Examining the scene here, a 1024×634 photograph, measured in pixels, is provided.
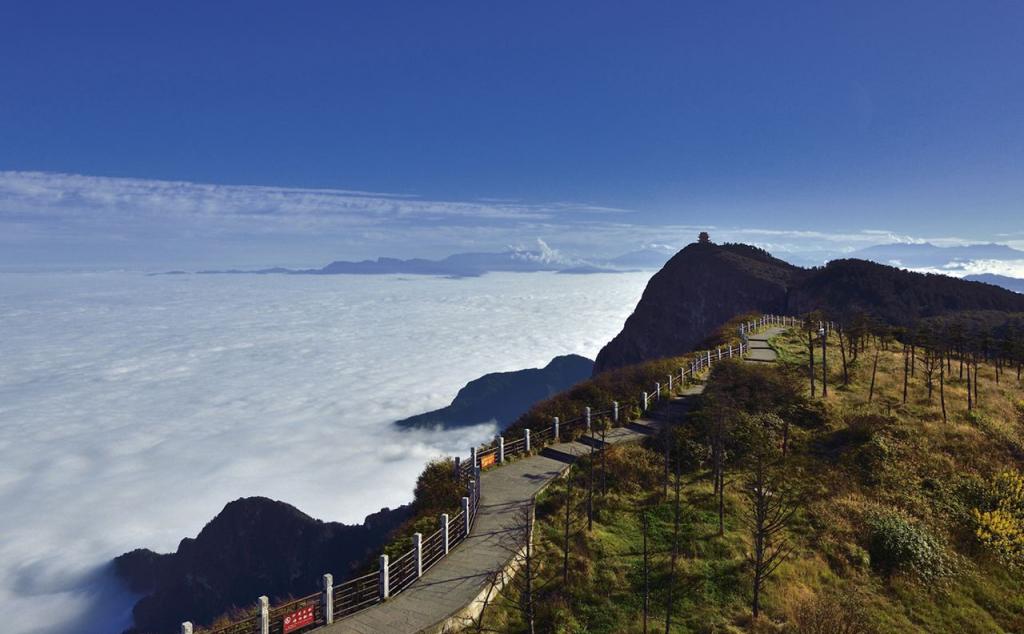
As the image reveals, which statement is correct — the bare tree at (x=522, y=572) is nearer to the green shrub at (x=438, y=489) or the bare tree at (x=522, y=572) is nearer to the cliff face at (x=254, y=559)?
the green shrub at (x=438, y=489)

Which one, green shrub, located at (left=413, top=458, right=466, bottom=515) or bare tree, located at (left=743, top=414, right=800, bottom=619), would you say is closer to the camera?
bare tree, located at (left=743, top=414, right=800, bottom=619)

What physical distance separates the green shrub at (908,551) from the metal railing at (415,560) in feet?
38.3

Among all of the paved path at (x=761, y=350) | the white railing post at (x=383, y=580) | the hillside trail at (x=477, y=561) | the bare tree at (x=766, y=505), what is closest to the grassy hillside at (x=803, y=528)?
the bare tree at (x=766, y=505)

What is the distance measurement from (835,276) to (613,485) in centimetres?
12013

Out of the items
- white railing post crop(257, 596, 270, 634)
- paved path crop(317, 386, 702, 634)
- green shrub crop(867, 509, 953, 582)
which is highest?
white railing post crop(257, 596, 270, 634)

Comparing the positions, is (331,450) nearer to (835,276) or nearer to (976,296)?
(835,276)

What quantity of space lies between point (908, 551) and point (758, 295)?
385 feet

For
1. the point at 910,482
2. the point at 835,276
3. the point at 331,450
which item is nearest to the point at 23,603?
the point at 331,450

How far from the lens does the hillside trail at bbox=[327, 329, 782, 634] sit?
1139 cm

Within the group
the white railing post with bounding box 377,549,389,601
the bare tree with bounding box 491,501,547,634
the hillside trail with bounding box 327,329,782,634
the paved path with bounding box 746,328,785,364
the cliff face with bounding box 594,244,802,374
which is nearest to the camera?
the hillside trail with bounding box 327,329,782,634

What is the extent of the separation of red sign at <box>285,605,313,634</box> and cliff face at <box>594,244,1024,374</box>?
88426 millimetres

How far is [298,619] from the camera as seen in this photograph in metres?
11.0

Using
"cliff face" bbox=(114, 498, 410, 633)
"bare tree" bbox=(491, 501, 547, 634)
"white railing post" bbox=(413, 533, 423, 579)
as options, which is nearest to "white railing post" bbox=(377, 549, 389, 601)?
"white railing post" bbox=(413, 533, 423, 579)

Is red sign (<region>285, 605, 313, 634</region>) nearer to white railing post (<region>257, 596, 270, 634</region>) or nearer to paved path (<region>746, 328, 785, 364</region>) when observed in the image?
white railing post (<region>257, 596, 270, 634</region>)
